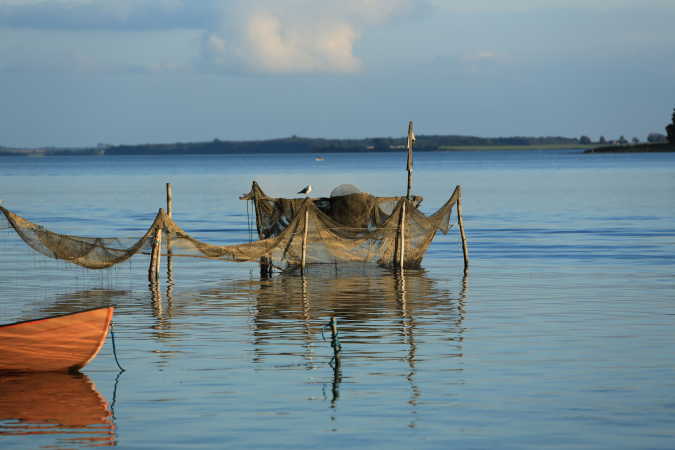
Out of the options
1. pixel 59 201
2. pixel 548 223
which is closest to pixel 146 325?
pixel 548 223

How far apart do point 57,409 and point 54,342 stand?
1821 millimetres

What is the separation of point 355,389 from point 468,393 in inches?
63.8

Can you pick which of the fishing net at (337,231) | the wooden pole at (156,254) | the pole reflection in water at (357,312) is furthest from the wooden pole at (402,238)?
the wooden pole at (156,254)

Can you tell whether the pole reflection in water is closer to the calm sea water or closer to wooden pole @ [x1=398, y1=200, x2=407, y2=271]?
the calm sea water

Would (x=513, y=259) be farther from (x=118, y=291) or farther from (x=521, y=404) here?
(x=521, y=404)

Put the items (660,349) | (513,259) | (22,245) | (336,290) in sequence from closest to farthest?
1. (660,349)
2. (336,290)
3. (513,259)
4. (22,245)

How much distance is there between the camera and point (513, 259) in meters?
33.3

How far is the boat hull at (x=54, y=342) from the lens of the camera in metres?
15.1

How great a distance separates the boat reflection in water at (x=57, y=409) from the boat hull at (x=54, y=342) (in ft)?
0.60

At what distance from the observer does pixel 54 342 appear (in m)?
15.2

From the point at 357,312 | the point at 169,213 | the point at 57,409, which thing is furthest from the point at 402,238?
the point at 57,409

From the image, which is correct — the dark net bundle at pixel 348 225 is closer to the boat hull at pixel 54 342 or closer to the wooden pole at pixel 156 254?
the wooden pole at pixel 156 254

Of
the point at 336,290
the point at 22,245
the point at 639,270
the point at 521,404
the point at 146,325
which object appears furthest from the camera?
the point at 22,245

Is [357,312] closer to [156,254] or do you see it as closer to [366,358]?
[366,358]
